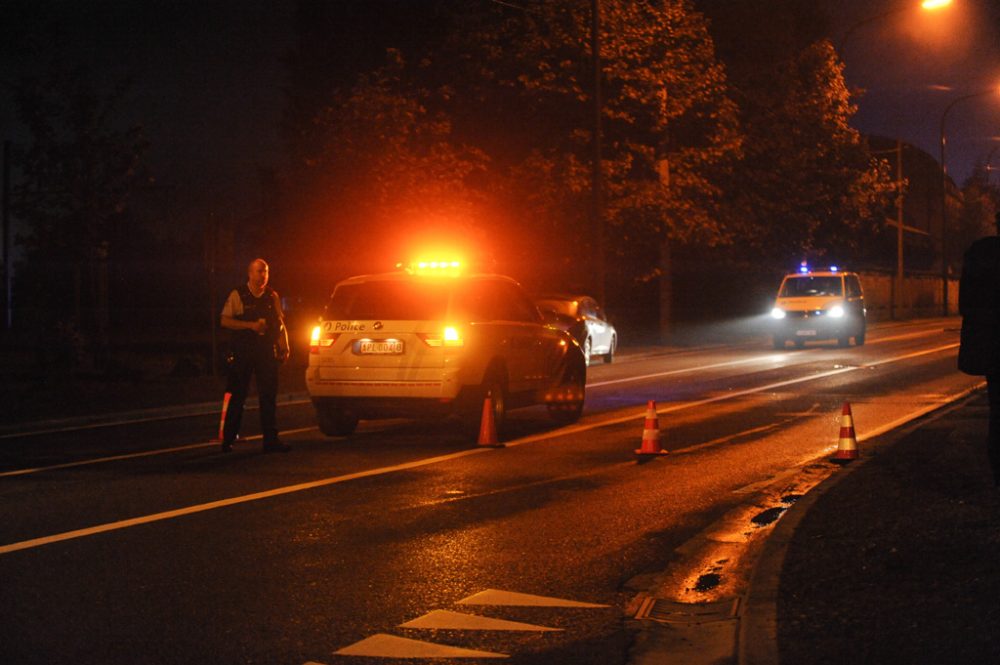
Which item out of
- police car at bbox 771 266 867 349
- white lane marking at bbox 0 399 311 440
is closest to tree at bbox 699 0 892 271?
police car at bbox 771 266 867 349

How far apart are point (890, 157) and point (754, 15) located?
135ft

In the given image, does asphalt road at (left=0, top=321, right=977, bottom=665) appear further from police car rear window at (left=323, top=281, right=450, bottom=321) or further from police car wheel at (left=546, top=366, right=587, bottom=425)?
police car rear window at (left=323, top=281, right=450, bottom=321)

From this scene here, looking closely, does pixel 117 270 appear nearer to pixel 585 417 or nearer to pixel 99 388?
pixel 99 388

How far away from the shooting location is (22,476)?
1189 centimetres

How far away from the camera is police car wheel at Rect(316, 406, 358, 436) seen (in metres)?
15.2

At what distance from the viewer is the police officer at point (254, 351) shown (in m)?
13.7

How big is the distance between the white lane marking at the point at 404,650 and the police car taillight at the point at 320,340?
8730 millimetres

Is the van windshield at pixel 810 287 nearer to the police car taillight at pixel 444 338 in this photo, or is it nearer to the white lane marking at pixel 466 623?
the police car taillight at pixel 444 338

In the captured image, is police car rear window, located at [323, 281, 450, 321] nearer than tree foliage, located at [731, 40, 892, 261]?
Yes

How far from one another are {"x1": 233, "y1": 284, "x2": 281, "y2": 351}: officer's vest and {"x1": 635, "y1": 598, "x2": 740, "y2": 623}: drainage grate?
7.28m

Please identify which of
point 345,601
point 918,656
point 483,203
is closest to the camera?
point 918,656

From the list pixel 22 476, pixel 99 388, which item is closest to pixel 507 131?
pixel 99 388

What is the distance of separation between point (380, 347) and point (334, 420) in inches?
48.6

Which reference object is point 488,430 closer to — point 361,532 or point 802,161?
point 361,532
